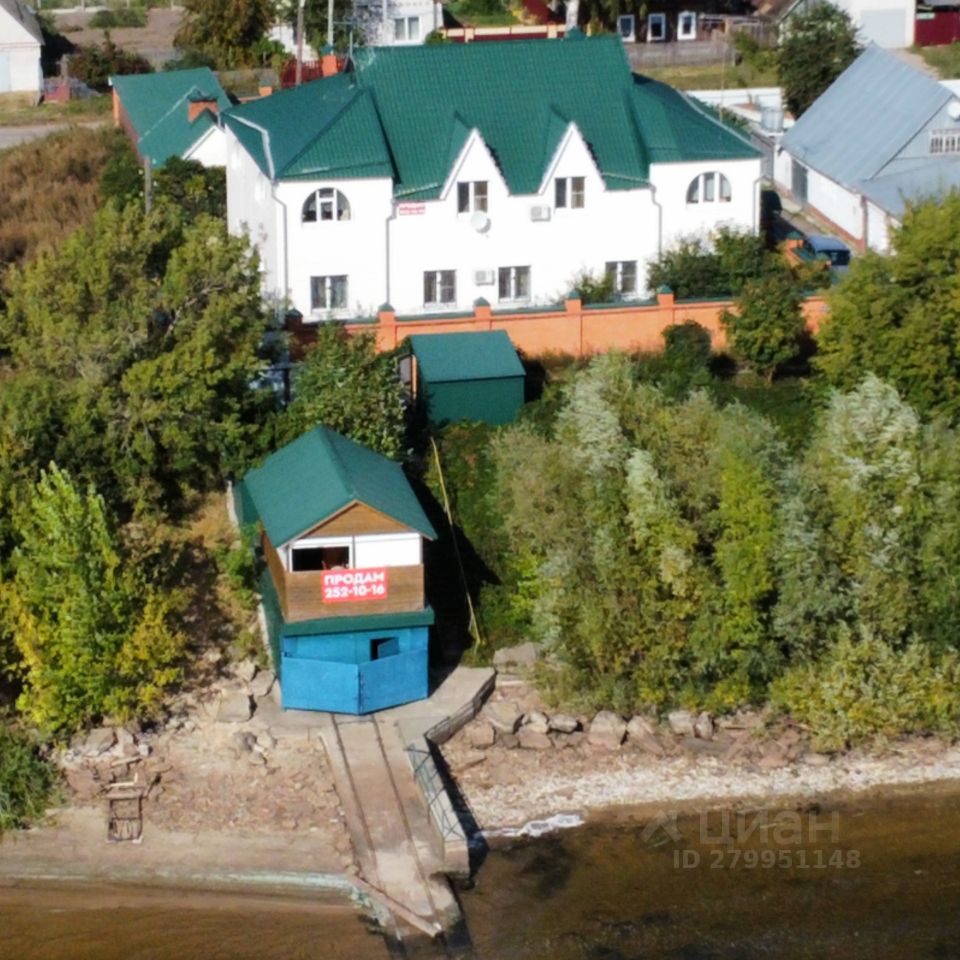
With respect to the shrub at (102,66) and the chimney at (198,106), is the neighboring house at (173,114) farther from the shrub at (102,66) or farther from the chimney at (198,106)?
the shrub at (102,66)

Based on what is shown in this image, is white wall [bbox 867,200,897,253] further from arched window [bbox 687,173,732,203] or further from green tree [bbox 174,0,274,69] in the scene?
green tree [bbox 174,0,274,69]

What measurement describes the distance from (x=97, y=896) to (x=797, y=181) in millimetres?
29227

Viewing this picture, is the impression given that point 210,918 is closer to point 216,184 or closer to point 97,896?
point 97,896

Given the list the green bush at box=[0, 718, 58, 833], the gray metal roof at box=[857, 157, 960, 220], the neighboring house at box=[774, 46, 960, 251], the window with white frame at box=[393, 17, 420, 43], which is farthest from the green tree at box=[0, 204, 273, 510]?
the window with white frame at box=[393, 17, 420, 43]

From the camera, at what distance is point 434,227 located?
37750mm

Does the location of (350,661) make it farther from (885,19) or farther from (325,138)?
(885,19)

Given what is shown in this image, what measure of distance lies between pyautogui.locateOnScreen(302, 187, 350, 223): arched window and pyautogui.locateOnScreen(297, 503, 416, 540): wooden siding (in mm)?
11176

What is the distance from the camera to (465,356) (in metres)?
34.1

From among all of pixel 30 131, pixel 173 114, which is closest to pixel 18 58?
pixel 30 131

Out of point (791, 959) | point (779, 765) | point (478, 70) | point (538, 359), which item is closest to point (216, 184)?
point (478, 70)

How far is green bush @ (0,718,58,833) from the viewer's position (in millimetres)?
25656

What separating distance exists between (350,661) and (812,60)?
101ft

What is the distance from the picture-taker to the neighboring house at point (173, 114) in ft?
153

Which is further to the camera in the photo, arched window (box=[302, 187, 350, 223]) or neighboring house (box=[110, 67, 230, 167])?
neighboring house (box=[110, 67, 230, 167])
